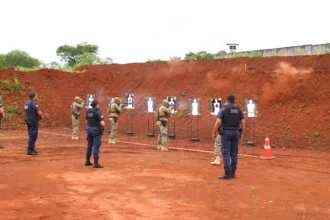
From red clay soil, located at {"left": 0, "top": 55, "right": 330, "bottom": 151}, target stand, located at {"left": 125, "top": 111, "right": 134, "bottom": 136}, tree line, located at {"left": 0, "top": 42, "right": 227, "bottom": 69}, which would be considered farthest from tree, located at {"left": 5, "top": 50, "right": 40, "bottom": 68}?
target stand, located at {"left": 125, "top": 111, "right": 134, "bottom": 136}

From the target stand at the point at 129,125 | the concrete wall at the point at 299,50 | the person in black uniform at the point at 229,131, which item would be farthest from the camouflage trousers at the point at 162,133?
the concrete wall at the point at 299,50

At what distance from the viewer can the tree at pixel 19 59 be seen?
151 feet

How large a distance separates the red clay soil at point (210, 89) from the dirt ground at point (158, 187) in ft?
12.7

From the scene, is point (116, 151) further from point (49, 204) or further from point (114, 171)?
point (49, 204)

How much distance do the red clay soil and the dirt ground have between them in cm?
387

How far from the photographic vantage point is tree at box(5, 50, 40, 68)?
4606cm

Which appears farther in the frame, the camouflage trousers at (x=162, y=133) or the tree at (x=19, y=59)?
the tree at (x=19, y=59)

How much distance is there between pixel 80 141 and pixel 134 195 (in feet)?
34.3

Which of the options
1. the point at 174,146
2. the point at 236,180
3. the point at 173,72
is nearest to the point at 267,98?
the point at 174,146

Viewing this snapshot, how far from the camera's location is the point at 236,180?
9.30m

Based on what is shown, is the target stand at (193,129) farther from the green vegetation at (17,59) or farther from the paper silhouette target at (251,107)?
the green vegetation at (17,59)

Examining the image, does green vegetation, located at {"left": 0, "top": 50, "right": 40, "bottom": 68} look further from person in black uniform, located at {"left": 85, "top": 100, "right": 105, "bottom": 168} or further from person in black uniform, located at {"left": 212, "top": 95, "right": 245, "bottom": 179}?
person in black uniform, located at {"left": 212, "top": 95, "right": 245, "bottom": 179}

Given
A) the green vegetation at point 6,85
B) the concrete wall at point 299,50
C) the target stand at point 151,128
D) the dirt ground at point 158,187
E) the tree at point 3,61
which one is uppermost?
the tree at point 3,61

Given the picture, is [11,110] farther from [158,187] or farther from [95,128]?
[158,187]
